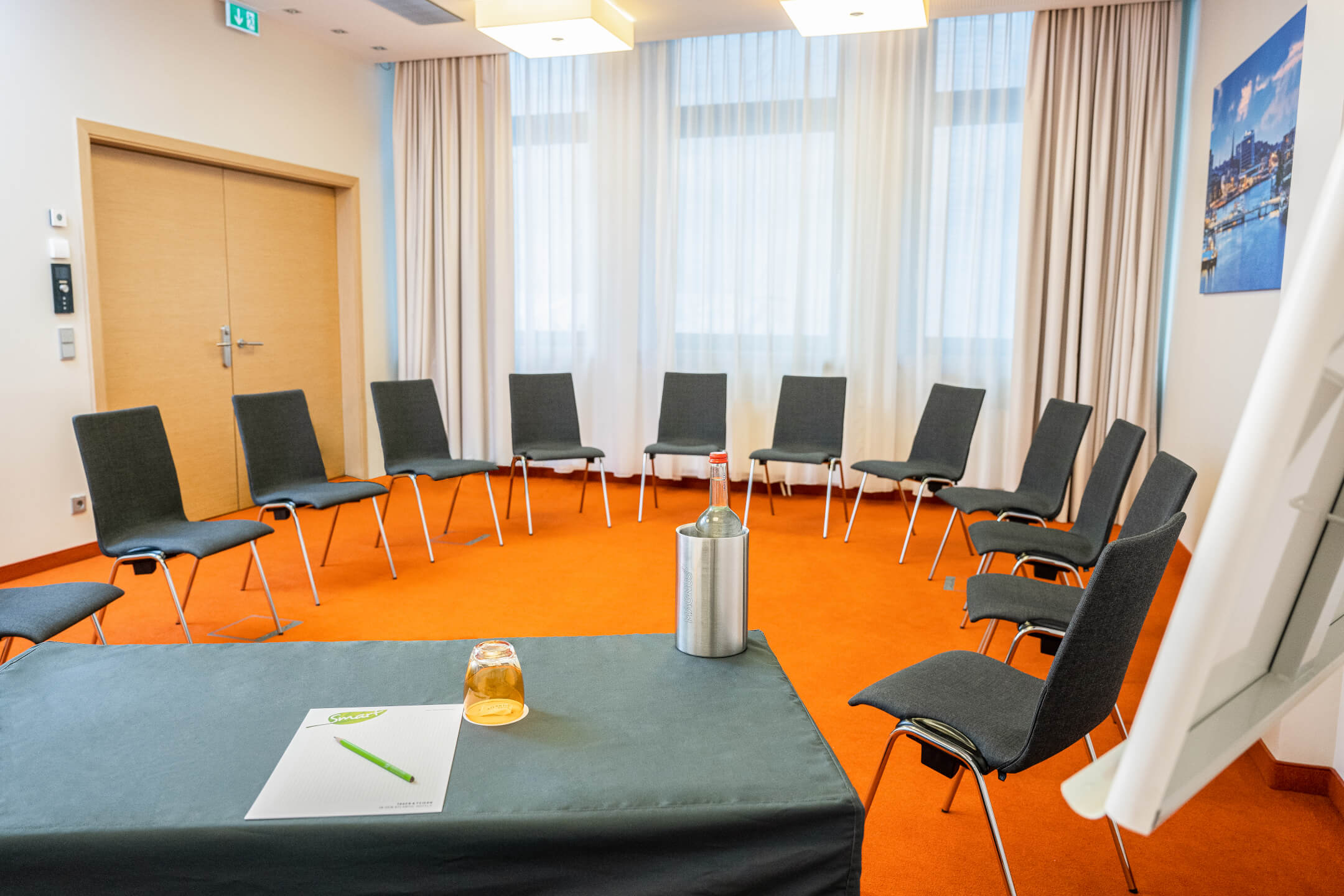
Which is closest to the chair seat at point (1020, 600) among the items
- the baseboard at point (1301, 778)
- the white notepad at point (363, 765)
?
the baseboard at point (1301, 778)

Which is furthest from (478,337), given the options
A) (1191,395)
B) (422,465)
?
(1191,395)

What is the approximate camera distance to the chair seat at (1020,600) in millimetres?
2529

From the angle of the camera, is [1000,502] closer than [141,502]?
No

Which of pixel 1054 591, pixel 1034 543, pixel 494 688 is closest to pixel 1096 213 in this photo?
pixel 1034 543

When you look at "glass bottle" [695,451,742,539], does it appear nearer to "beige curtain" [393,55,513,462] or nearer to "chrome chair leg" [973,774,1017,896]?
"chrome chair leg" [973,774,1017,896]

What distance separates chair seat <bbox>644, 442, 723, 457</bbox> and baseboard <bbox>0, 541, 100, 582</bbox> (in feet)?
9.78

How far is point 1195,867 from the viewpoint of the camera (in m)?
2.19

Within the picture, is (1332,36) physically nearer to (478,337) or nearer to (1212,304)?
(1212,304)

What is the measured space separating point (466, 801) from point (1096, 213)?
5.41m

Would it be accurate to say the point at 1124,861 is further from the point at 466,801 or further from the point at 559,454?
the point at 559,454

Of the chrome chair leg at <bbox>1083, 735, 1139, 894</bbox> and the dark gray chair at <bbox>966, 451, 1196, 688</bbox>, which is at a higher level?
the dark gray chair at <bbox>966, 451, 1196, 688</bbox>

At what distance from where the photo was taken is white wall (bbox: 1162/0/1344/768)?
2426 millimetres

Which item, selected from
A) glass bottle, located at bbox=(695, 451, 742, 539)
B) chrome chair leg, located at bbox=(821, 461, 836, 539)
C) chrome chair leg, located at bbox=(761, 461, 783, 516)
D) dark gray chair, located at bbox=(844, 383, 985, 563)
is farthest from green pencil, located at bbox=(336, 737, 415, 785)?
chrome chair leg, located at bbox=(761, 461, 783, 516)

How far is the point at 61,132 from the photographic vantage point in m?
4.39
